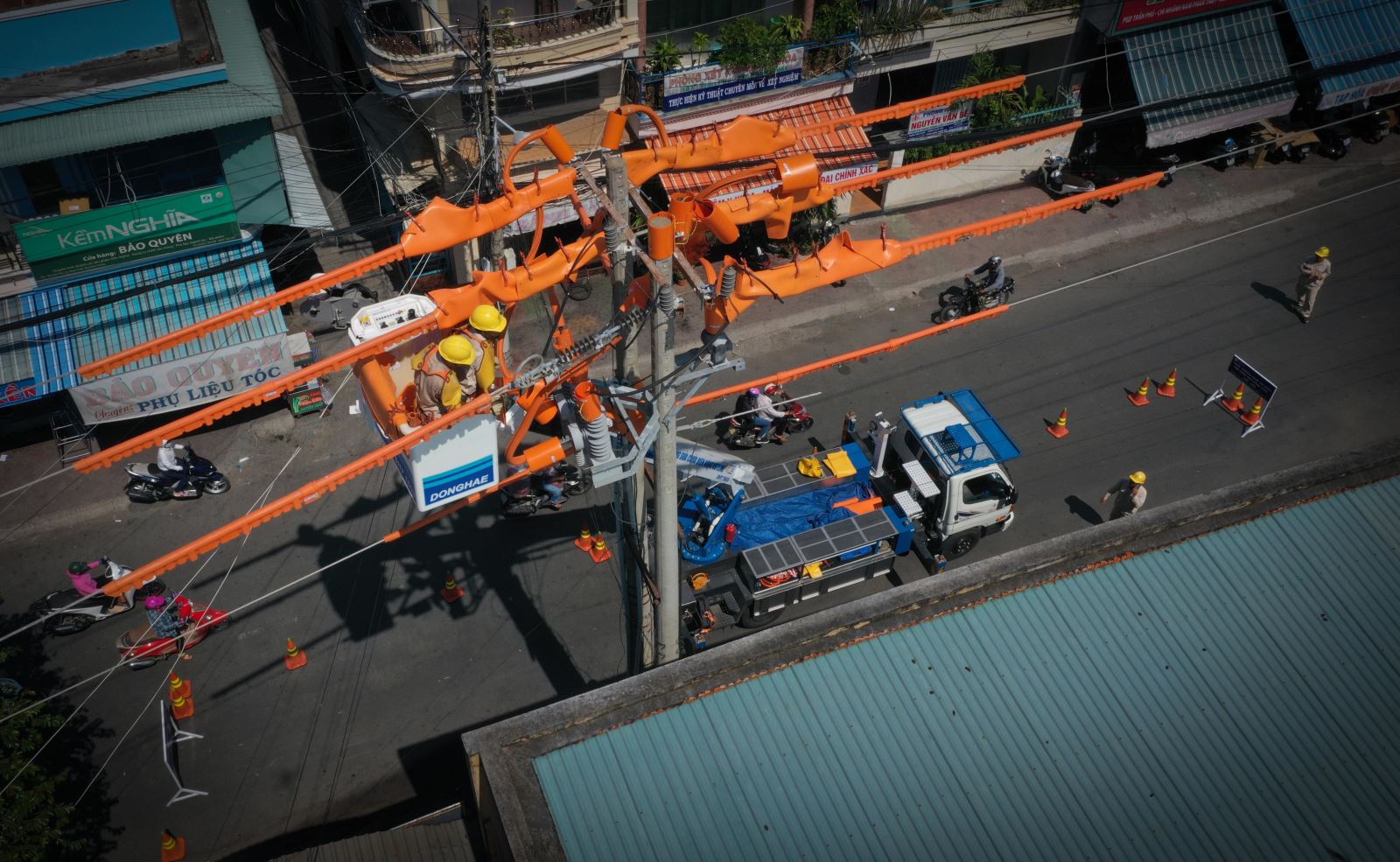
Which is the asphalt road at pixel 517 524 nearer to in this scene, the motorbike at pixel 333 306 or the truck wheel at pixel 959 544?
the truck wheel at pixel 959 544

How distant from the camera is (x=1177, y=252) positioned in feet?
93.7

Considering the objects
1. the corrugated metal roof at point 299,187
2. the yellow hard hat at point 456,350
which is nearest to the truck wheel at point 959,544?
the yellow hard hat at point 456,350

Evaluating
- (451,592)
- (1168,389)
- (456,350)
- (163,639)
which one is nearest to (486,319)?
(456,350)

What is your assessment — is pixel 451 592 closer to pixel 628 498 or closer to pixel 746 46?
pixel 628 498

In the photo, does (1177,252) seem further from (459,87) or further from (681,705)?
(681,705)

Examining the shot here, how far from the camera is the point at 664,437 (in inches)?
489

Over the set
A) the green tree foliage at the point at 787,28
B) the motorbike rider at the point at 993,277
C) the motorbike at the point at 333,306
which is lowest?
the motorbike at the point at 333,306

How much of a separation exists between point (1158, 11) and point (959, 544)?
18.2 m

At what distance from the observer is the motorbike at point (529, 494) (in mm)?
21406

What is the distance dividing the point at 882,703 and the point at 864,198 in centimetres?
2075

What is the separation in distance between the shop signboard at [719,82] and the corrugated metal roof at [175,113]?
9105 mm

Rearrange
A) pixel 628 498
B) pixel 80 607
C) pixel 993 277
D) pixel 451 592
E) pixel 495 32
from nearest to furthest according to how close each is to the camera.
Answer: pixel 628 498 → pixel 80 607 → pixel 451 592 → pixel 495 32 → pixel 993 277

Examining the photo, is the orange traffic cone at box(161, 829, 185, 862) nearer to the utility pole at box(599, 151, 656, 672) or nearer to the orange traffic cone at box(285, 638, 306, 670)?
the orange traffic cone at box(285, 638, 306, 670)

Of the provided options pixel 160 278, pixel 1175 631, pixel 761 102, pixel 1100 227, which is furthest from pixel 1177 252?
pixel 160 278
